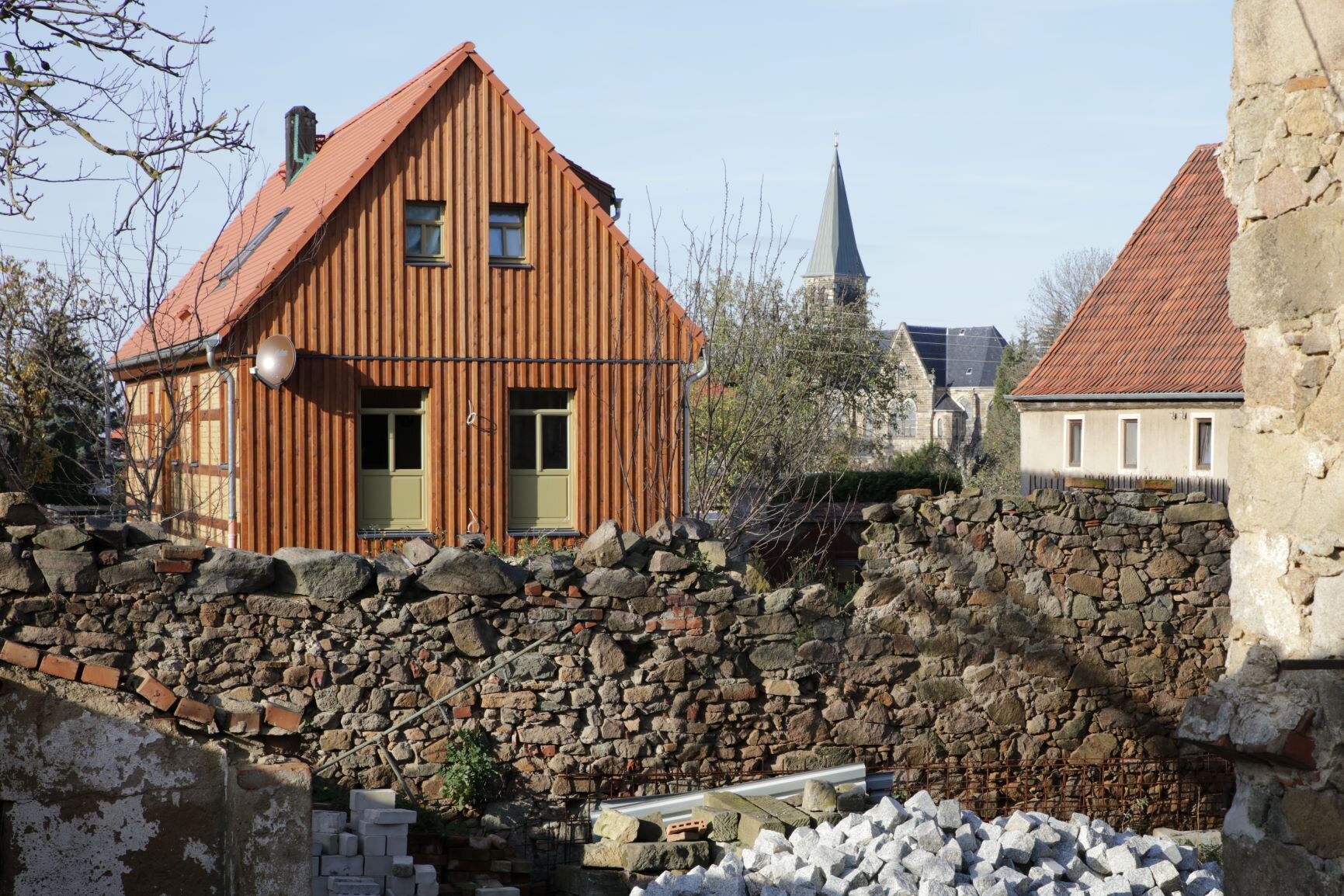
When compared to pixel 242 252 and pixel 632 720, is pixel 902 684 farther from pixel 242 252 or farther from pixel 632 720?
pixel 242 252

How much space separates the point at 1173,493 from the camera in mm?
9938

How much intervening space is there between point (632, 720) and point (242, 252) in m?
12.3

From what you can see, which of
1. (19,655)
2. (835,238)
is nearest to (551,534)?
(19,655)

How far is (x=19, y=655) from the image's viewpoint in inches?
184

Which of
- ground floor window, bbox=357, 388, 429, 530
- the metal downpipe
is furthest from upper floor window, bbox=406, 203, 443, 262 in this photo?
the metal downpipe

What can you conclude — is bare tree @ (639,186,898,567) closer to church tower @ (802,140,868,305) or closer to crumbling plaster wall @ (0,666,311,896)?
crumbling plaster wall @ (0,666,311,896)

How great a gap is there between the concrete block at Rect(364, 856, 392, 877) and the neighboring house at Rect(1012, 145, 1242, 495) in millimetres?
14750

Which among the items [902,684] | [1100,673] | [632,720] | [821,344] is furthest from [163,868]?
[821,344]

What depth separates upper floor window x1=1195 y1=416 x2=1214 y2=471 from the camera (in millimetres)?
19672

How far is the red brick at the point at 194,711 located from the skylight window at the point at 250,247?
45.4 ft

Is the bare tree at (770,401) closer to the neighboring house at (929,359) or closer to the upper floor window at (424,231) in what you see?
the upper floor window at (424,231)

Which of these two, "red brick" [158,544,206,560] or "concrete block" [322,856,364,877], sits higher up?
"red brick" [158,544,206,560]

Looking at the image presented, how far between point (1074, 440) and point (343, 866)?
17.1 m

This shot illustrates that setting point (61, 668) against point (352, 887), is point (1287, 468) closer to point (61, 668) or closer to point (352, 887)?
point (61, 668)
